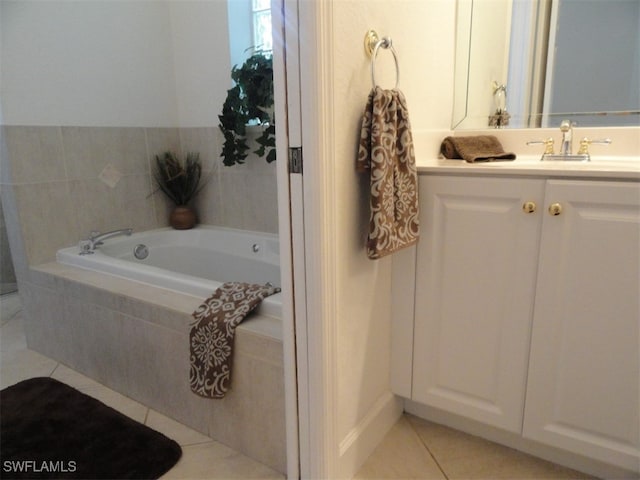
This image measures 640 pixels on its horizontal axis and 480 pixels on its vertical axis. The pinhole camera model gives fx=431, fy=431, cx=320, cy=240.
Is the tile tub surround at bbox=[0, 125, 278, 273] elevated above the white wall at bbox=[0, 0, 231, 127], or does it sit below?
below

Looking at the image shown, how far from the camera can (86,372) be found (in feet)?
6.46

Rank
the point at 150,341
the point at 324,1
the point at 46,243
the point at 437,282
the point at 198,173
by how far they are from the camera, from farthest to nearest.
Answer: the point at 198,173
the point at 46,243
the point at 150,341
the point at 437,282
the point at 324,1

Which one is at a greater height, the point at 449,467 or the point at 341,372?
the point at 341,372

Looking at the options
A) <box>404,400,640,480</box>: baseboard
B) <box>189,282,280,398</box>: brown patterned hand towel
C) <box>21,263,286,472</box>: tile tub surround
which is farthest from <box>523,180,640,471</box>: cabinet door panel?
<box>189,282,280,398</box>: brown patterned hand towel

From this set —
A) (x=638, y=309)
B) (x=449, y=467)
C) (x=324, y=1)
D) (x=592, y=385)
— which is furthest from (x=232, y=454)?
(x=324, y=1)

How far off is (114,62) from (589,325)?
267 centimetres

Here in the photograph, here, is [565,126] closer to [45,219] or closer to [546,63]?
[546,63]

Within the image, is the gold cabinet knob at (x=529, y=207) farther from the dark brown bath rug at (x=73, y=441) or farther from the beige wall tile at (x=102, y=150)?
the beige wall tile at (x=102, y=150)

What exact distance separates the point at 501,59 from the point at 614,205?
984 millimetres

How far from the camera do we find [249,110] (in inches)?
91.0

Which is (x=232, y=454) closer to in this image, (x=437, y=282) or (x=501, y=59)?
(x=437, y=282)

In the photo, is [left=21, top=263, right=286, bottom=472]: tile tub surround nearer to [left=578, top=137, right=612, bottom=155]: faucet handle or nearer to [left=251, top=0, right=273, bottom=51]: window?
[left=578, top=137, right=612, bottom=155]: faucet handle

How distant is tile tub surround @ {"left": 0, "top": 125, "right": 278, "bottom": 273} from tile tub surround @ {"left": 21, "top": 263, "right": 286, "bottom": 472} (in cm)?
29

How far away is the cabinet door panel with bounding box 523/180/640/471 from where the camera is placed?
3.55 ft
